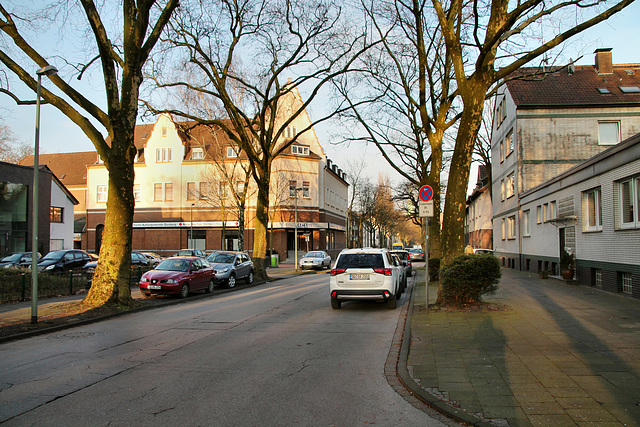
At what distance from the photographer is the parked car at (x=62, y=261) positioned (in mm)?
24406

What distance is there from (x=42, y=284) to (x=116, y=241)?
514 centimetres

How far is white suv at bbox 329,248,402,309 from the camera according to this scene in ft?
42.3

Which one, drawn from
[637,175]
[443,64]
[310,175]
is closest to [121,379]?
[637,175]

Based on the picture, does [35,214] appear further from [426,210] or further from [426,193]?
[426,193]

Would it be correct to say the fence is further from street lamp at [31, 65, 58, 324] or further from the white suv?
the white suv

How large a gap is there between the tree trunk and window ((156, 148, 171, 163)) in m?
46.7

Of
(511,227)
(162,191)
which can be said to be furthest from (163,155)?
(511,227)

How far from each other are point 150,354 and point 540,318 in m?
7.95

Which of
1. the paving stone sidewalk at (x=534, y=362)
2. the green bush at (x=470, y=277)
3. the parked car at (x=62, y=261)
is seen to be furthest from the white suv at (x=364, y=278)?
the parked car at (x=62, y=261)

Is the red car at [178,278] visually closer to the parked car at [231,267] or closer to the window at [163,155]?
the parked car at [231,267]

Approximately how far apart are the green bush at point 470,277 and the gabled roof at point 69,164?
213ft

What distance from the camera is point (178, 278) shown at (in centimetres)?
1619

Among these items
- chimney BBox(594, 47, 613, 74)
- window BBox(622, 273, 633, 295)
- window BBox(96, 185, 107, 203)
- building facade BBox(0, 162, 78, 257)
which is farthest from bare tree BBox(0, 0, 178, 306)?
window BBox(96, 185, 107, 203)

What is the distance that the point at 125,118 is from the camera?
1324 centimetres
